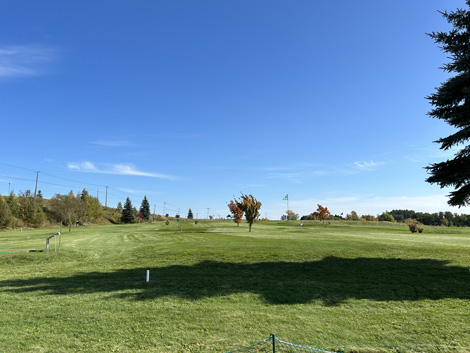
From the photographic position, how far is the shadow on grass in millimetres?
12406

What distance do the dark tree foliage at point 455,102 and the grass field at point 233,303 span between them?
5527 mm

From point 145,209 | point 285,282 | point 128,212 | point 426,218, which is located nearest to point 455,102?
point 285,282

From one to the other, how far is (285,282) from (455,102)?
47.9ft

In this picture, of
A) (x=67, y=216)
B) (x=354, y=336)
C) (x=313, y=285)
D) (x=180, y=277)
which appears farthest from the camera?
(x=67, y=216)

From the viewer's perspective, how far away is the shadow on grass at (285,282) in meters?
12.4

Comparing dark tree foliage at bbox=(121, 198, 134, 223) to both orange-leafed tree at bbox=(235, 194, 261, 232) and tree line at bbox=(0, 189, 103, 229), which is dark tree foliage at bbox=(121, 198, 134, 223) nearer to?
tree line at bbox=(0, 189, 103, 229)

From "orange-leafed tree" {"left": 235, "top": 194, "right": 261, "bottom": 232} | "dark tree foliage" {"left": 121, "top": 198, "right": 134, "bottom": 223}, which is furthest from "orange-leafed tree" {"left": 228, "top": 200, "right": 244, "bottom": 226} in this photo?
"dark tree foliage" {"left": 121, "top": 198, "right": 134, "bottom": 223}

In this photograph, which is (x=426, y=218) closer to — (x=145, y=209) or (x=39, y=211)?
(x=145, y=209)

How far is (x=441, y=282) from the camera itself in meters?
14.2

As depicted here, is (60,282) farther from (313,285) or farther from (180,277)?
(313,285)

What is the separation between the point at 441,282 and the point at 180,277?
1339cm

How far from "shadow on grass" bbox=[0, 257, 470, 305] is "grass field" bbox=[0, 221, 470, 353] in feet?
0.18

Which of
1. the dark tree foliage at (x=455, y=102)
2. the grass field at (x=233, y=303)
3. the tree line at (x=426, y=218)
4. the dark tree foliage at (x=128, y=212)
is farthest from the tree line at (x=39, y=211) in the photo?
the tree line at (x=426, y=218)

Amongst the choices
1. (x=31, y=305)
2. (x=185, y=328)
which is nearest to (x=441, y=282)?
(x=185, y=328)
